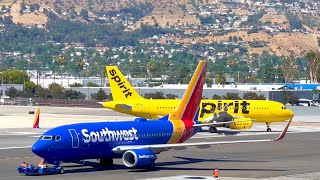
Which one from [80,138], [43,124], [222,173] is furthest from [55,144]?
[43,124]

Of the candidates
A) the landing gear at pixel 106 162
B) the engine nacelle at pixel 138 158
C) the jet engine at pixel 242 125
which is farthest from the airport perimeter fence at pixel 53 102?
the engine nacelle at pixel 138 158

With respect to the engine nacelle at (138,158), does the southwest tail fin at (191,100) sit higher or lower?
higher

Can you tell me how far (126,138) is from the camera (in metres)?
61.8

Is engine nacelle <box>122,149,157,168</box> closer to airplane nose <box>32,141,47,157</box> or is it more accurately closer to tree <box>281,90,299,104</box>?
airplane nose <box>32,141,47,157</box>

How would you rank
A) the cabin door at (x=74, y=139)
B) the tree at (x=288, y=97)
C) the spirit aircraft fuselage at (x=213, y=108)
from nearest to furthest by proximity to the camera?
the cabin door at (x=74, y=139) < the spirit aircraft fuselage at (x=213, y=108) < the tree at (x=288, y=97)

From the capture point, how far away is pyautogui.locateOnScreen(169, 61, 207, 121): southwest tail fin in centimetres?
6631

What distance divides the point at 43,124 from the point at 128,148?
56.6m

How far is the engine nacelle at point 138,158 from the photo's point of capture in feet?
196

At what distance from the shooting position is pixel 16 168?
63.2 m

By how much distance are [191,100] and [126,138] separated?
6.90 m

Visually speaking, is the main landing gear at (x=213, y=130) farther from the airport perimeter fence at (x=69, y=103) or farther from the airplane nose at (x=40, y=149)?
the airport perimeter fence at (x=69, y=103)

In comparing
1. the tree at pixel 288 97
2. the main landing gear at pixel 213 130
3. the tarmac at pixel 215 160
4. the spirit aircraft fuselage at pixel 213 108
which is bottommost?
the tarmac at pixel 215 160

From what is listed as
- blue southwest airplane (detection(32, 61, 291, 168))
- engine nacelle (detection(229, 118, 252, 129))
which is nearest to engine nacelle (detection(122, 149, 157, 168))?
blue southwest airplane (detection(32, 61, 291, 168))

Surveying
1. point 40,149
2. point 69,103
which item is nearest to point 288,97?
point 69,103
